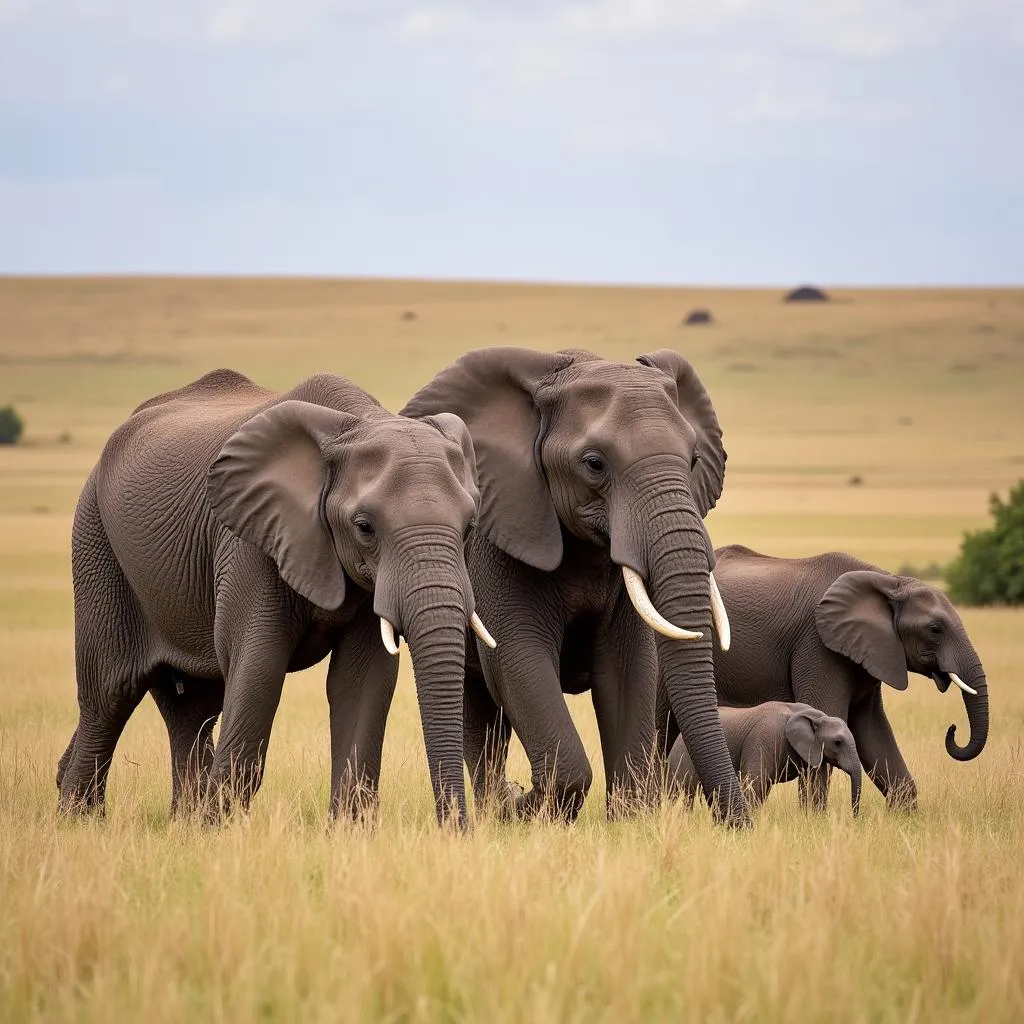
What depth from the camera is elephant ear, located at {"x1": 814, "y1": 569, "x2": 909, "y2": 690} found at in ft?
42.1

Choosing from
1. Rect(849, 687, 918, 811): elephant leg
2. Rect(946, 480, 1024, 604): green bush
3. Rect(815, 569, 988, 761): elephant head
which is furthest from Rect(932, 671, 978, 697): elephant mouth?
Rect(946, 480, 1024, 604): green bush

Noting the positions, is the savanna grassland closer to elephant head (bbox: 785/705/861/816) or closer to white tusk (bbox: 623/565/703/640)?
elephant head (bbox: 785/705/861/816)

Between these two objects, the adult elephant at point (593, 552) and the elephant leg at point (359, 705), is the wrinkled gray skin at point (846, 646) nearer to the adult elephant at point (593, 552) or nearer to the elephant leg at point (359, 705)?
the adult elephant at point (593, 552)

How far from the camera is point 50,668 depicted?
2091 cm

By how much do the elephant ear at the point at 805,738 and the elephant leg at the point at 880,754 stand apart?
0.51 metres

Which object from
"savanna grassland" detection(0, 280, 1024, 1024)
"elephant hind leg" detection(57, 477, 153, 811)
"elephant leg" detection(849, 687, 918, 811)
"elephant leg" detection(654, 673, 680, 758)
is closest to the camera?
"savanna grassland" detection(0, 280, 1024, 1024)

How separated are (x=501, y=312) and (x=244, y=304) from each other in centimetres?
2151

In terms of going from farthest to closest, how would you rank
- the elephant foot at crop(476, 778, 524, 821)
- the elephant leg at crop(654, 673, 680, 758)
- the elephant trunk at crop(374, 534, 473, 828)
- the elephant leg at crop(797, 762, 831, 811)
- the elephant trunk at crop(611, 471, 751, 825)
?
the elephant leg at crop(654, 673, 680, 758)
the elephant leg at crop(797, 762, 831, 811)
the elephant foot at crop(476, 778, 524, 821)
the elephant trunk at crop(611, 471, 751, 825)
the elephant trunk at crop(374, 534, 473, 828)

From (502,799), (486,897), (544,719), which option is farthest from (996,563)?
(486,897)

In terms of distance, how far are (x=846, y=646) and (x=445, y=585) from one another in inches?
206

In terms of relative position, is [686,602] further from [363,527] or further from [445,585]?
[363,527]

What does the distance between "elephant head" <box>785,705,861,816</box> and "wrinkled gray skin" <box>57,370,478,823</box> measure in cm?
334

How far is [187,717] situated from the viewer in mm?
11586

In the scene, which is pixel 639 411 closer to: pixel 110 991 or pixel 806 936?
pixel 806 936
